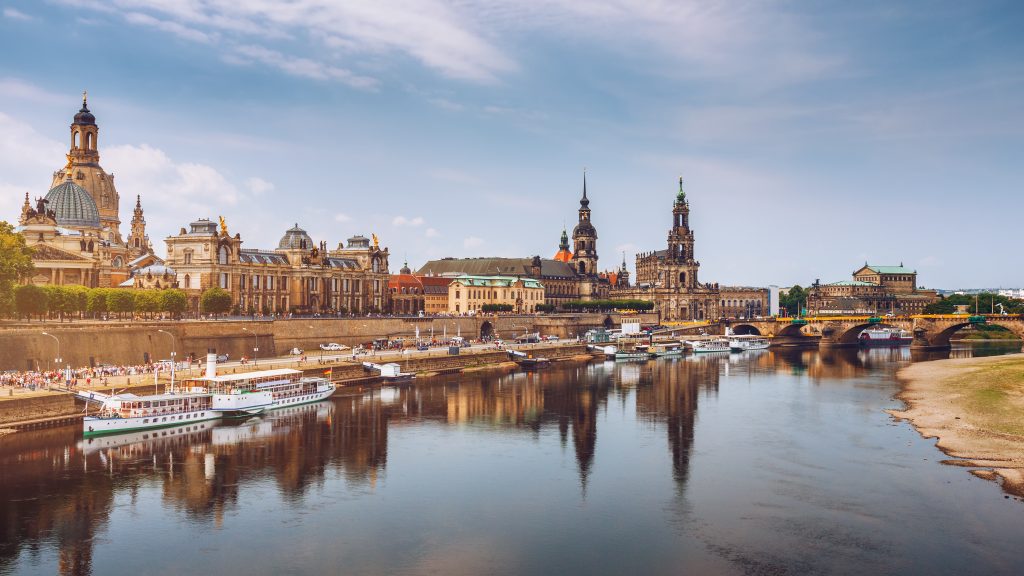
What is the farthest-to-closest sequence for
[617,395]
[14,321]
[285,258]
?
1. [285,258]
2. [617,395]
3. [14,321]

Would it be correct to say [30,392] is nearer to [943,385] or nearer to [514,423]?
[514,423]

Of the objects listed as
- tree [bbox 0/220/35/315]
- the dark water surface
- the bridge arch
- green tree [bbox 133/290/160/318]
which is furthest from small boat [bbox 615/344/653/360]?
tree [bbox 0/220/35/315]

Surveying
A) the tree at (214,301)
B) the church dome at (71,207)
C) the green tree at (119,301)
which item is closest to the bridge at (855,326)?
the tree at (214,301)

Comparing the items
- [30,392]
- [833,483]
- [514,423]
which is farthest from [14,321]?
[833,483]

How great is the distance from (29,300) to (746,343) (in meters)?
105

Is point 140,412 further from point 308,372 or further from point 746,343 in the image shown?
point 746,343

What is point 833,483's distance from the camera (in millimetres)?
43312

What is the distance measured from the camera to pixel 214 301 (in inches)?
3775

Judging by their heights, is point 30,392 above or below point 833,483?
above

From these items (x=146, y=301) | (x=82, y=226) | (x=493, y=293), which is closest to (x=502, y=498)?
(x=146, y=301)

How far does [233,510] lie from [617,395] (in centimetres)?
4548

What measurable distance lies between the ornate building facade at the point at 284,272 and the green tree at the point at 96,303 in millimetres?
16656

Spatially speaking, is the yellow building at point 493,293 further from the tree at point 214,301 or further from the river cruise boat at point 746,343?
the tree at point 214,301

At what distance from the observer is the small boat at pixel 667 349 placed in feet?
415
